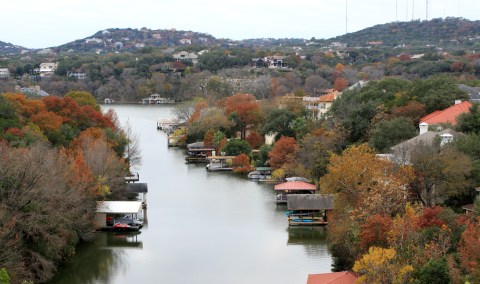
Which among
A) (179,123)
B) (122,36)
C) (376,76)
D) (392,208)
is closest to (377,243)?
(392,208)

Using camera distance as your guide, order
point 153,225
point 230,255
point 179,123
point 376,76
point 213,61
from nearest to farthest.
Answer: point 230,255 → point 153,225 → point 179,123 → point 376,76 → point 213,61

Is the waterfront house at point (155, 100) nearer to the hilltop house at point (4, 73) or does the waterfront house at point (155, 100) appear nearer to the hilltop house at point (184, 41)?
the hilltop house at point (4, 73)

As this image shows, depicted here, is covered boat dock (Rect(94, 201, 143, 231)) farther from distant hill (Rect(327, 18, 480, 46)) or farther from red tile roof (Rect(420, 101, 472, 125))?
distant hill (Rect(327, 18, 480, 46))

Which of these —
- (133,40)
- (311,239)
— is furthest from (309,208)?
(133,40)

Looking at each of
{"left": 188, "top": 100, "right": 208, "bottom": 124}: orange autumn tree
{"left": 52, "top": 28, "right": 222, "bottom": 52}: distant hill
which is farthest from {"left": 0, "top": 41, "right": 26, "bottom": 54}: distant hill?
{"left": 188, "top": 100, "right": 208, "bottom": 124}: orange autumn tree

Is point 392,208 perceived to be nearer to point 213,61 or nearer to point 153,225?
point 153,225

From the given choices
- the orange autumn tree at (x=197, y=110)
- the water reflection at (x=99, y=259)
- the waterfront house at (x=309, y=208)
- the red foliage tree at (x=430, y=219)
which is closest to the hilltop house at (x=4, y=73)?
the orange autumn tree at (x=197, y=110)
